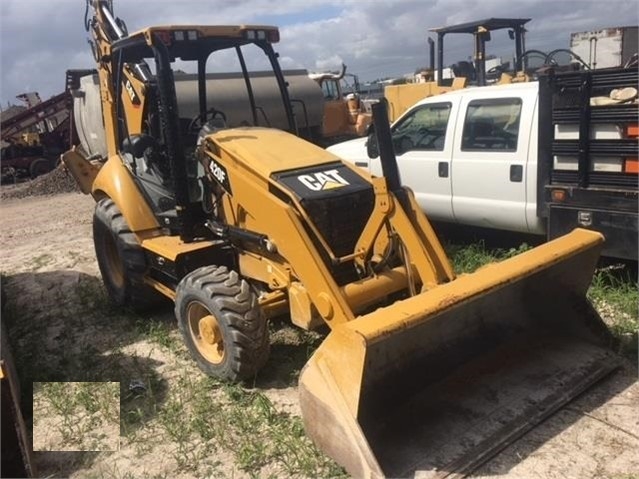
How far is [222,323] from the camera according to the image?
4082mm

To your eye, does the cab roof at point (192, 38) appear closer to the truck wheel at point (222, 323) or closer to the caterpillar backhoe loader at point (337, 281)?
the caterpillar backhoe loader at point (337, 281)

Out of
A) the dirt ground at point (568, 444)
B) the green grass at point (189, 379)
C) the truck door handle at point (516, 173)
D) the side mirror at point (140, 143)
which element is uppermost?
Result: the side mirror at point (140, 143)

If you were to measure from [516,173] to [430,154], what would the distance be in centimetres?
108

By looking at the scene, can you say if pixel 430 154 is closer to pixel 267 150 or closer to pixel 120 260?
pixel 267 150

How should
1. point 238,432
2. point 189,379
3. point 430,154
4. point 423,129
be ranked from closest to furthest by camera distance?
point 238,432 < point 189,379 < point 430,154 < point 423,129

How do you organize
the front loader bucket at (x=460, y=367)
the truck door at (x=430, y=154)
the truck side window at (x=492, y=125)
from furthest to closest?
the truck door at (x=430, y=154) → the truck side window at (x=492, y=125) → the front loader bucket at (x=460, y=367)

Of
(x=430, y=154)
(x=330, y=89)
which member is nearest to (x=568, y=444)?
(x=430, y=154)

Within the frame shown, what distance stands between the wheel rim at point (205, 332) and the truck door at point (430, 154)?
3.12m

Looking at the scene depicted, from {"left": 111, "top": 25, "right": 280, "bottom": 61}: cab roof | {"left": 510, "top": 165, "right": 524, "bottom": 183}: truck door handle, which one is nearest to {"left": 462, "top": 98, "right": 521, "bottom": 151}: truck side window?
→ {"left": 510, "top": 165, "right": 524, "bottom": 183}: truck door handle

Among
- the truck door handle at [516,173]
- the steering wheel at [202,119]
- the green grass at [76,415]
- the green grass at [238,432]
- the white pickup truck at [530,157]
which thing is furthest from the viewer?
the truck door handle at [516,173]

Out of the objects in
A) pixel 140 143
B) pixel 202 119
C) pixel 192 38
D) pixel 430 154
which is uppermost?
pixel 192 38

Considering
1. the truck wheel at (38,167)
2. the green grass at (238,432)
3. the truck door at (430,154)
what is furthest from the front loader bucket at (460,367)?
the truck wheel at (38,167)

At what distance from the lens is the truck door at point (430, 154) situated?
21.4 ft

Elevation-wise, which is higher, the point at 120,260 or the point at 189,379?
the point at 120,260
